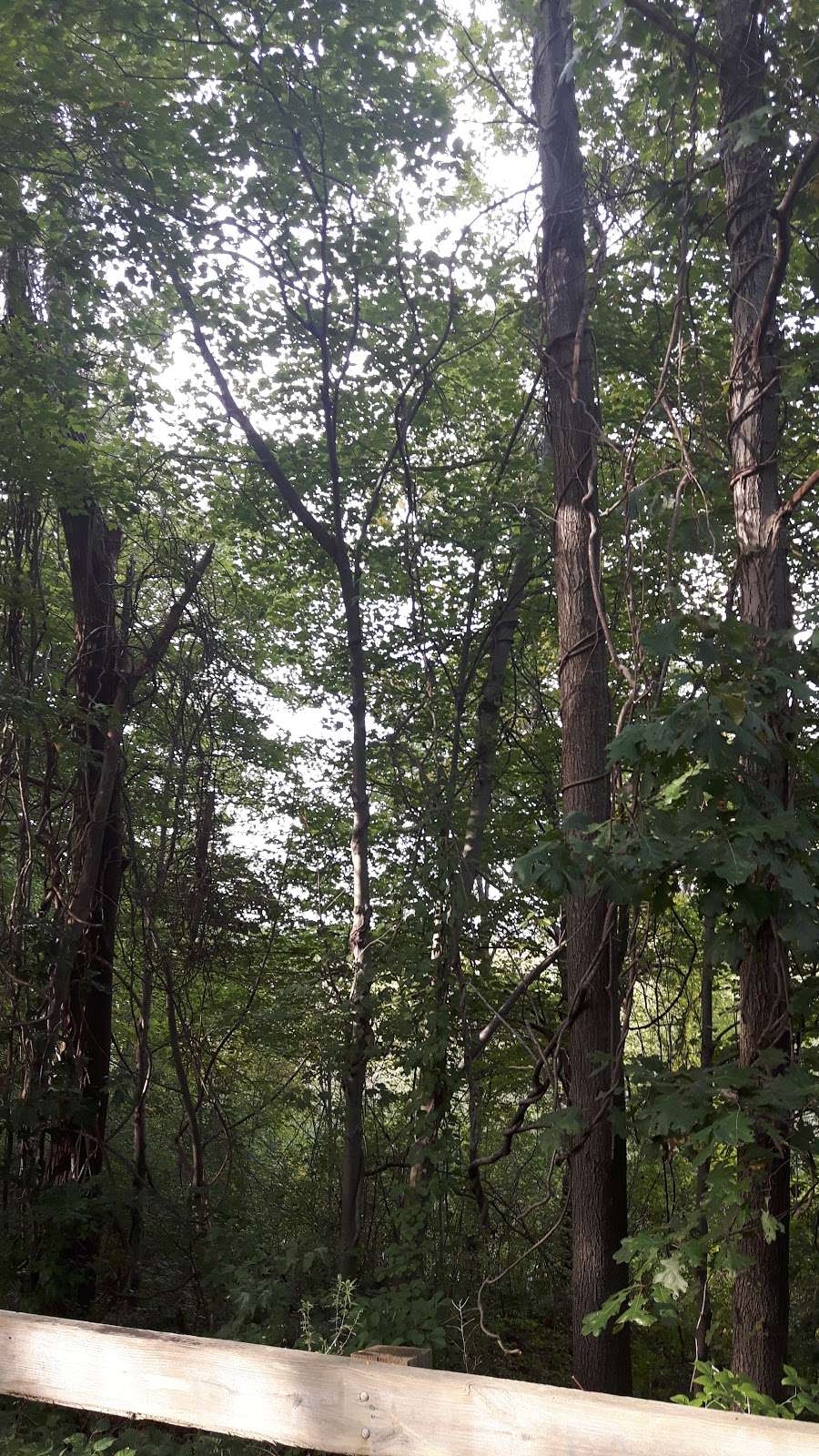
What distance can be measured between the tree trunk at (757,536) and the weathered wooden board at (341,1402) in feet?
4.05

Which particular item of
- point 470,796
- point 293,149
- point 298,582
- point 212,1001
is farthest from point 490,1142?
point 293,149

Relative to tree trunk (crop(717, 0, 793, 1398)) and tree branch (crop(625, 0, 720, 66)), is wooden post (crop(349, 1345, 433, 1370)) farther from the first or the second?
tree branch (crop(625, 0, 720, 66))

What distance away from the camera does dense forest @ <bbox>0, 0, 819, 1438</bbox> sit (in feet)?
11.4

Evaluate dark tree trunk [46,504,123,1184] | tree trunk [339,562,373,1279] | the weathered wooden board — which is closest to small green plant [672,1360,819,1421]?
the weathered wooden board

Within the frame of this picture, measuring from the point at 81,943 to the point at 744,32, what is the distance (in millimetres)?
6297

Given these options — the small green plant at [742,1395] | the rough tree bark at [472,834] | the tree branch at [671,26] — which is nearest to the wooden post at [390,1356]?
the small green plant at [742,1395]

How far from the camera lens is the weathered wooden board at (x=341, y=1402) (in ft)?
6.68

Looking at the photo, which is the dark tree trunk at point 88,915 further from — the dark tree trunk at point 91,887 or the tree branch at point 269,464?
the tree branch at point 269,464

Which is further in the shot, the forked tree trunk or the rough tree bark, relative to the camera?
the rough tree bark

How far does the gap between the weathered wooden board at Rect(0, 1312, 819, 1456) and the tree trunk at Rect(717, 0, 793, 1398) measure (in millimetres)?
1235

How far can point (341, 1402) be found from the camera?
2.31m

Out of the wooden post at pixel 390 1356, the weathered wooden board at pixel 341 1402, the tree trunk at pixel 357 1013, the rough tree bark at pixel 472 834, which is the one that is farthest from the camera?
the tree trunk at pixel 357 1013

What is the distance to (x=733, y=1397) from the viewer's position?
9.77 ft

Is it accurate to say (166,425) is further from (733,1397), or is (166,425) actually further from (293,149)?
(733,1397)
